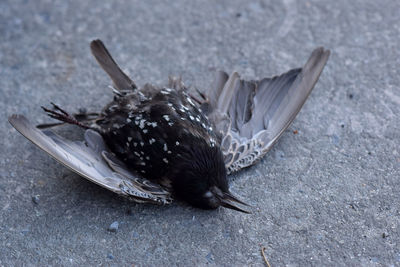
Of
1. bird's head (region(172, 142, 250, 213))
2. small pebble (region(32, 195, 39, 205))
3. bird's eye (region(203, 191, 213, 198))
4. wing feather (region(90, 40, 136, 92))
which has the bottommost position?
small pebble (region(32, 195, 39, 205))

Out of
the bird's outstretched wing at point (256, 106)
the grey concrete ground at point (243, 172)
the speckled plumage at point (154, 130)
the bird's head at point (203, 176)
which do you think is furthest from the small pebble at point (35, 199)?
the bird's outstretched wing at point (256, 106)

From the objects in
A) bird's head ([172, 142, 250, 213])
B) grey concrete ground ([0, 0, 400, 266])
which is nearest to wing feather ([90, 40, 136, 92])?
grey concrete ground ([0, 0, 400, 266])

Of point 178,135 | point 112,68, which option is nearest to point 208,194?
point 178,135

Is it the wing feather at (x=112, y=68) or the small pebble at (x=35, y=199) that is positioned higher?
the wing feather at (x=112, y=68)

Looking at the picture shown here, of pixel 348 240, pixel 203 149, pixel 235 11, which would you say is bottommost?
pixel 348 240

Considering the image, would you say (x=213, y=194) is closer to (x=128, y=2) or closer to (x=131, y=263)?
(x=131, y=263)

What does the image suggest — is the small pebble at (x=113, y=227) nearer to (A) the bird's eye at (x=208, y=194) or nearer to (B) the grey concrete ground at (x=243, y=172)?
(B) the grey concrete ground at (x=243, y=172)

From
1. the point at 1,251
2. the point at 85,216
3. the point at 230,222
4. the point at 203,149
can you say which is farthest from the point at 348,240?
the point at 1,251

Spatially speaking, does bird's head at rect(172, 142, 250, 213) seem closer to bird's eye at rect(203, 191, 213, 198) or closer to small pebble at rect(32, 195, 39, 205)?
bird's eye at rect(203, 191, 213, 198)
